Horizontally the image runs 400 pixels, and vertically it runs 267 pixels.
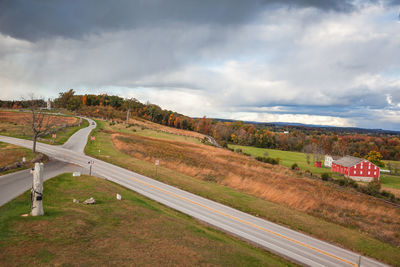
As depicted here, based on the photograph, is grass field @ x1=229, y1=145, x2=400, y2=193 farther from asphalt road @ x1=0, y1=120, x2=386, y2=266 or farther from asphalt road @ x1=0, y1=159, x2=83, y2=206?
asphalt road @ x1=0, y1=159, x2=83, y2=206

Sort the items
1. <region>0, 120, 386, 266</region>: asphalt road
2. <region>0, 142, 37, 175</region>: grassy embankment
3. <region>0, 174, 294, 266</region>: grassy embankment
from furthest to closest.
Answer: <region>0, 142, 37, 175</region>: grassy embankment → <region>0, 120, 386, 266</region>: asphalt road → <region>0, 174, 294, 266</region>: grassy embankment

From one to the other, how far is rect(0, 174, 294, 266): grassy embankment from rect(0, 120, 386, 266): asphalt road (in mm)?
1738

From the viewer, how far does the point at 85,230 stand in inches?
520

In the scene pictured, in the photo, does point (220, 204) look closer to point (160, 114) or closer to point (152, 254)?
point (152, 254)

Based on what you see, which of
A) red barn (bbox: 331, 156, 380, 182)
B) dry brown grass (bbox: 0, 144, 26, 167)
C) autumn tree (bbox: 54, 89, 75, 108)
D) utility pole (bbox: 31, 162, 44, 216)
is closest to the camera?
utility pole (bbox: 31, 162, 44, 216)

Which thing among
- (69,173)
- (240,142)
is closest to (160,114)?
(240,142)

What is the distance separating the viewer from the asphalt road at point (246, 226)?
696 inches

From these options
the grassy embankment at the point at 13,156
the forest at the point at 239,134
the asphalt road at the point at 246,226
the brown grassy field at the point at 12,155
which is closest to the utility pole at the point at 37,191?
the asphalt road at the point at 246,226

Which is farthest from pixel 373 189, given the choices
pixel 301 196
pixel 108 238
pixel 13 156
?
pixel 13 156

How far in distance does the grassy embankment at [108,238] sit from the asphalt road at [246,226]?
1.74 meters

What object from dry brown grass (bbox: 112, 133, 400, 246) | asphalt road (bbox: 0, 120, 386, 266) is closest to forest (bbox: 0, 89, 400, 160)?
dry brown grass (bbox: 112, 133, 400, 246)

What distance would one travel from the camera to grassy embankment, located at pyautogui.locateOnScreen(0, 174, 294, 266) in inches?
414

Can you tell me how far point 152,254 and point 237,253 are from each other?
18.7 ft

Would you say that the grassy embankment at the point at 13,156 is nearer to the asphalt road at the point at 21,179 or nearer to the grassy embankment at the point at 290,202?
the asphalt road at the point at 21,179
